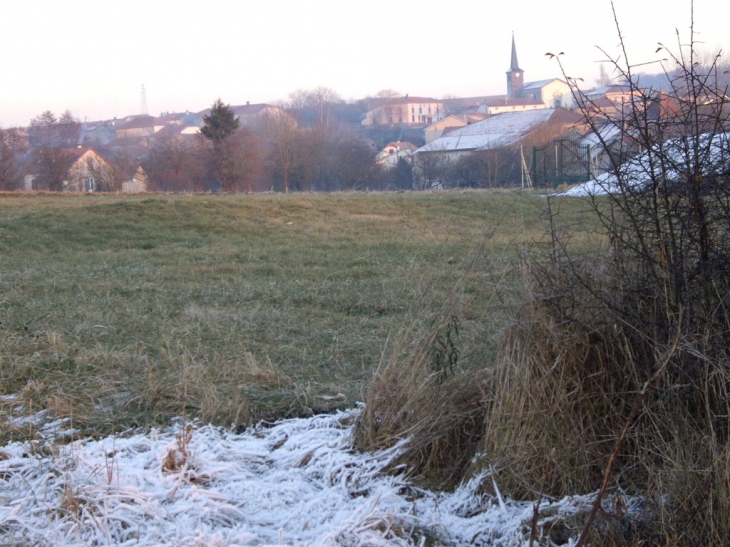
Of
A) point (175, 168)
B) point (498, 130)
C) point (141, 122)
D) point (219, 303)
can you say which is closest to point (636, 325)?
point (219, 303)

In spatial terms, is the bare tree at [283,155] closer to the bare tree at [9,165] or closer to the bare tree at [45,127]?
the bare tree at [9,165]

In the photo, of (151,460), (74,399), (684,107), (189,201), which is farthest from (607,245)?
(189,201)

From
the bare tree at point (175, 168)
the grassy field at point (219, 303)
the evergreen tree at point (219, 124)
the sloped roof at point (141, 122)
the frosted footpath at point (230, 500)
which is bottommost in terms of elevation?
the frosted footpath at point (230, 500)

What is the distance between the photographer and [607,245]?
3326 mm

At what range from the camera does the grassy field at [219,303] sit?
4000 millimetres

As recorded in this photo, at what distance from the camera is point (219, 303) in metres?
7.46

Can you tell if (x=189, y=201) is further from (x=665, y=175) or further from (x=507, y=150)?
(x=665, y=175)

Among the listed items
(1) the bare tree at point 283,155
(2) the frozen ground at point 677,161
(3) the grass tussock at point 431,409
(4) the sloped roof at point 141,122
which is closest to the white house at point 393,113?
(1) the bare tree at point 283,155

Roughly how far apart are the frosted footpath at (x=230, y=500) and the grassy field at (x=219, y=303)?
519 mm

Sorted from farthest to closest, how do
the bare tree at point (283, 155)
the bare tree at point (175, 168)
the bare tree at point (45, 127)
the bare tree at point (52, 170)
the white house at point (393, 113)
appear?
the white house at point (393, 113) → the bare tree at point (45, 127) → the bare tree at point (283, 155) → the bare tree at point (175, 168) → the bare tree at point (52, 170)

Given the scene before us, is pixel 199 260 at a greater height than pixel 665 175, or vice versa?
pixel 665 175

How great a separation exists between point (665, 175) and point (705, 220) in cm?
26

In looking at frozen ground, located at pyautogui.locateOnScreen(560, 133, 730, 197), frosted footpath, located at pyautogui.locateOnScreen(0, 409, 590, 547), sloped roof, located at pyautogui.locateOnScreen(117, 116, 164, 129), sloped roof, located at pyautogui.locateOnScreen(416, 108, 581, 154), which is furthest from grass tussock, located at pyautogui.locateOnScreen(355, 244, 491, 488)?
sloped roof, located at pyautogui.locateOnScreen(117, 116, 164, 129)

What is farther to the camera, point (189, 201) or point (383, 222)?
point (189, 201)
